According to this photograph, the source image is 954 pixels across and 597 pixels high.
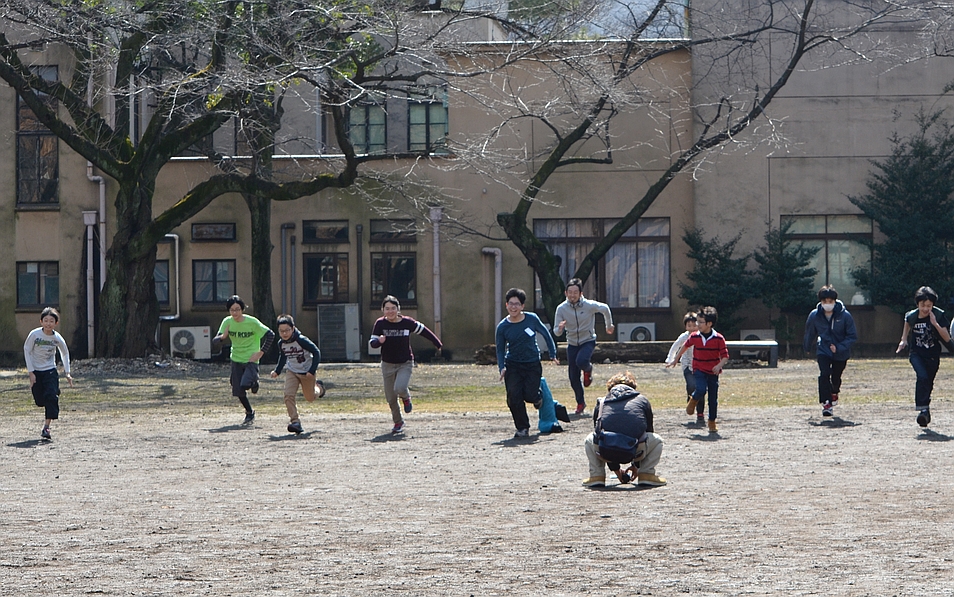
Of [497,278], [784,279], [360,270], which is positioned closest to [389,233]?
[360,270]

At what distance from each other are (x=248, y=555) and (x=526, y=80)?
24682 mm

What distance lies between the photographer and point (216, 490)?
33.4 feet

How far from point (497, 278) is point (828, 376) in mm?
16568

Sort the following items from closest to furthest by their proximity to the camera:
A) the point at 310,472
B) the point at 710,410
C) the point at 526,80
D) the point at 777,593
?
the point at 777,593
the point at 310,472
the point at 710,410
the point at 526,80

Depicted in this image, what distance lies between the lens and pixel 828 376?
15.2 metres

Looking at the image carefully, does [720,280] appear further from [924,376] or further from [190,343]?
[924,376]

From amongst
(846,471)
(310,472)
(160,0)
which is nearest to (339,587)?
(310,472)

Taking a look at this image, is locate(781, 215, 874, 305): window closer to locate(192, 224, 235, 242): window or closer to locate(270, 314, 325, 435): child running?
locate(192, 224, 235, 242): window

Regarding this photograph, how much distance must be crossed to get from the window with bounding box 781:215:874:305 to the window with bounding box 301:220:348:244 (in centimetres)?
1107

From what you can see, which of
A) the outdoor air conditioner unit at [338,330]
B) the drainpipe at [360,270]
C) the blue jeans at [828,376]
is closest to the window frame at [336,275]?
the drainpipe at [360,270]

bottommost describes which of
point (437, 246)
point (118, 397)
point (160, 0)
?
point (118, 397)

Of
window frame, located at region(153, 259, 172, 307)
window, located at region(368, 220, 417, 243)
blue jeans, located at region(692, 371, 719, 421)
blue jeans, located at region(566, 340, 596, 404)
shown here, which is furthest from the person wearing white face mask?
window frame, located at region(153, 259, 172, 307)

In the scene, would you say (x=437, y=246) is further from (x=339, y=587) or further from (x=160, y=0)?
(x=339, y=587)

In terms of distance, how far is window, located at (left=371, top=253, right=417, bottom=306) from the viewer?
3189cm
